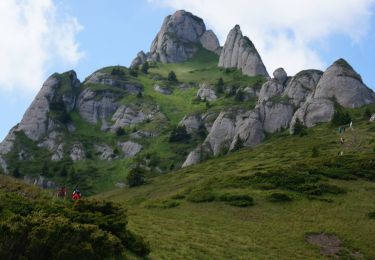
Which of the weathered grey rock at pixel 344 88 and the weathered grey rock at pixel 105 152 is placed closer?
the weathered grey rock at pixel 344 88

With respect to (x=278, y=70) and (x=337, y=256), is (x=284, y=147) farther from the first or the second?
(x=278, y=70)

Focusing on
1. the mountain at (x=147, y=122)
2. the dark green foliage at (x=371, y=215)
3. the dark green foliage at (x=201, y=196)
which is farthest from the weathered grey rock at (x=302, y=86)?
the dark green foliage at (x=371, y=215)

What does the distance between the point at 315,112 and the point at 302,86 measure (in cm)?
2384

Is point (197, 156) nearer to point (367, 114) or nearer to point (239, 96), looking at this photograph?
point (367, 114)

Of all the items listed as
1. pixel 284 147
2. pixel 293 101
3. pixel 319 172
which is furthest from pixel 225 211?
pixel 293 101

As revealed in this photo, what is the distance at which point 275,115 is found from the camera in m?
138

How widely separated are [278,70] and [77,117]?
73011 mm

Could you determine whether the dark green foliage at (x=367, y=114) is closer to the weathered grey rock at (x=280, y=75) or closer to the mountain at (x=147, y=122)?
the mountain at (x=147, y=122)

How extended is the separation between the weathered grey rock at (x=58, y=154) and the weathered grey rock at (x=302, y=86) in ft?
227

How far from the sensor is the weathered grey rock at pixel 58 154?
14512 centimetres

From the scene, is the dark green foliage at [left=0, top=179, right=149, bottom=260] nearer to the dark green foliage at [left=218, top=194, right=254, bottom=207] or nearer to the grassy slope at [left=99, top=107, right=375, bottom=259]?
the grassy slope at [left=99, top=107, right=375, bottom=259]

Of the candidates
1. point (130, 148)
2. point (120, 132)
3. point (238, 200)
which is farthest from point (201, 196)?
point (120, 132)

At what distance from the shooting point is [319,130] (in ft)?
367

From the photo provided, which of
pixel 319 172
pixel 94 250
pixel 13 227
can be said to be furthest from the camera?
pixel 319 172
